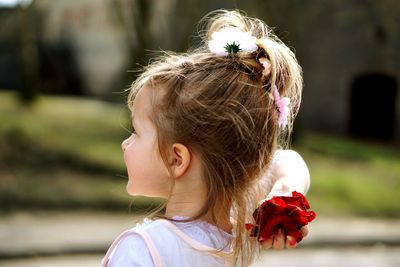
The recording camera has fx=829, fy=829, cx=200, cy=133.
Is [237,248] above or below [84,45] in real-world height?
below

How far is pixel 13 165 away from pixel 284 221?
786 cm

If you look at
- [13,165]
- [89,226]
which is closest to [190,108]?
[89,226]

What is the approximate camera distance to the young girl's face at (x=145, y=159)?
6.11 feet

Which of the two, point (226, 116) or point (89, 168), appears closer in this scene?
point (226, 116)

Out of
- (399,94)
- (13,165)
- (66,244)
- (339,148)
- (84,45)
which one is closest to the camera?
(66,244)

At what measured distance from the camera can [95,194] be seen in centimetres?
→ 876

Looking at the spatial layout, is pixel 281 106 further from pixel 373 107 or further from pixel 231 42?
pixel 373 107

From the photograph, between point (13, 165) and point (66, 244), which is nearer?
point (66, 244)

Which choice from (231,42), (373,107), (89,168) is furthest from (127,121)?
(231,42)

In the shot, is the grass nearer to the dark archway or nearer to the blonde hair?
the dark archway

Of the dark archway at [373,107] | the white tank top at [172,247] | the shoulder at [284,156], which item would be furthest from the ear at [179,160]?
the dark archway at [373,107]

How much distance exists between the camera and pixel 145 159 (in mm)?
1863

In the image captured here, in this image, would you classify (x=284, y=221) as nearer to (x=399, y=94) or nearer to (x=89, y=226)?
(x=89, y=226)

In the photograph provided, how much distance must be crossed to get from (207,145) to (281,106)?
0.71 feet
